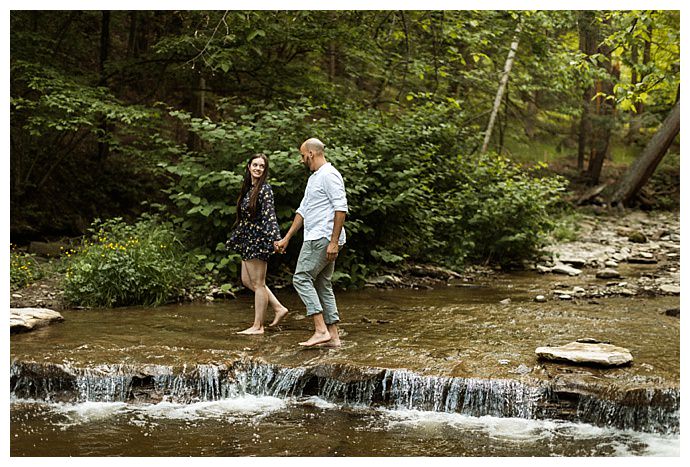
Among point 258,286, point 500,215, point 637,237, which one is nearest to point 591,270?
point 500,215

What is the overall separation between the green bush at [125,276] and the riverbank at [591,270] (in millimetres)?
316

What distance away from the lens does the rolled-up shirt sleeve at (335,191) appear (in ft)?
21.2

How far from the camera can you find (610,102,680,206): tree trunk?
20781 mm

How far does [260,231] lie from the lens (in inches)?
295

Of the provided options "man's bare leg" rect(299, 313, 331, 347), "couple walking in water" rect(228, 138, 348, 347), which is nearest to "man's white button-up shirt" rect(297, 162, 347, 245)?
"couple walking in water" rect(228, 138, 348, 347)

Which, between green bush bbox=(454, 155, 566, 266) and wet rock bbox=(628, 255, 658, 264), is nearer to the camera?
green bush bbox=(454, 155, 566, 266)

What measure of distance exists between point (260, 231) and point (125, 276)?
111 inches

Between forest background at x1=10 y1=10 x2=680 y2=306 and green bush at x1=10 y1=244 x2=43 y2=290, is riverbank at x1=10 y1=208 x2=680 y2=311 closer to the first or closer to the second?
green bush at x1=10 y1=244 x2=43 y2=290

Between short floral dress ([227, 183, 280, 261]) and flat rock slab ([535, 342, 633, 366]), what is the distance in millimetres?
2882

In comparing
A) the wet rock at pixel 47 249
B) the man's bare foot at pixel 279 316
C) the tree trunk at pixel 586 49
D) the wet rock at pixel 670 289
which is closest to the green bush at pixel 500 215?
the wet rock at pixel 670 289

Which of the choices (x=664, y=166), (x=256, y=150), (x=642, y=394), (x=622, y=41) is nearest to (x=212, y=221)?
(x=256, y=150)

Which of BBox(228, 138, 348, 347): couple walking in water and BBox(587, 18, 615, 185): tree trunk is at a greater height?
BBox(587, 18, 615, 185): tree trunk
